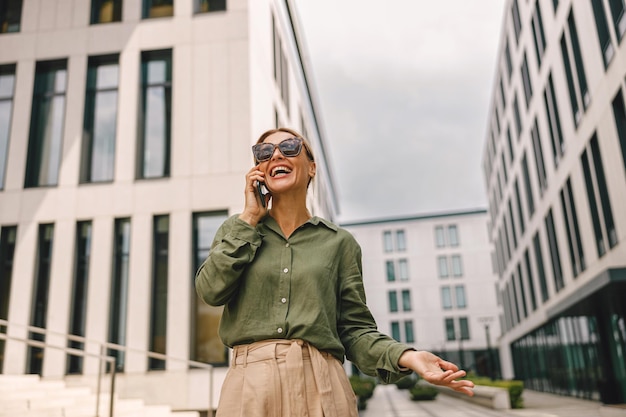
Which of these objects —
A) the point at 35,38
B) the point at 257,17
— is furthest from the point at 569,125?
the point at 35,38

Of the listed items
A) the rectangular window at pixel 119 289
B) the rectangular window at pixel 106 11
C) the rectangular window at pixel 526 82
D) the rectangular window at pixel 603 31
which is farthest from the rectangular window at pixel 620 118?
the rectangular window at pixel 106 11

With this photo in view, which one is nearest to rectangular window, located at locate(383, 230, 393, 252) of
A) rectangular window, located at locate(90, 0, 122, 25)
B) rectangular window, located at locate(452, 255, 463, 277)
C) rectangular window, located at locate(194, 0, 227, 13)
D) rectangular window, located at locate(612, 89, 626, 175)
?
rectangular window, located at locate(452, 255, 463, 277)

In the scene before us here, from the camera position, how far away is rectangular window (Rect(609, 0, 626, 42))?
48.7 feet

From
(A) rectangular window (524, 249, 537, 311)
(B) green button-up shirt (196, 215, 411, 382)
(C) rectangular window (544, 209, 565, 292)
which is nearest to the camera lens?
(B) green button-up shirt (196, 215, 411, 382)

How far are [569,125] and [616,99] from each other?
539 cm

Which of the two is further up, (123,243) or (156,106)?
(156,106)

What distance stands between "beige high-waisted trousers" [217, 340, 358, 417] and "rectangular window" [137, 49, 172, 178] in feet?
42.4

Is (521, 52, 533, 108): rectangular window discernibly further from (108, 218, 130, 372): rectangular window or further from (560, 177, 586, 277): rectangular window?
(108, 218, 130, 372): rectangular window

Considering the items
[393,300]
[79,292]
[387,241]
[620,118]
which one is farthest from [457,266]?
[79,292]

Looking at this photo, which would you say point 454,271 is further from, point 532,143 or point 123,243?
point 123,243

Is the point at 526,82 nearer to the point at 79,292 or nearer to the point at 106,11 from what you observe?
the point at 106,11

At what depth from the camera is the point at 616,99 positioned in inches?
622

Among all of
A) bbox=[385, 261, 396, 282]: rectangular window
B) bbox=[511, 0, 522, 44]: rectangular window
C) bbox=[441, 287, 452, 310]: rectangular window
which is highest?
bbox=[511, 0, 522, 44]: rectangular window

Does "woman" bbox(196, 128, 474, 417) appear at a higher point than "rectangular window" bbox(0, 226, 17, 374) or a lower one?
lower
